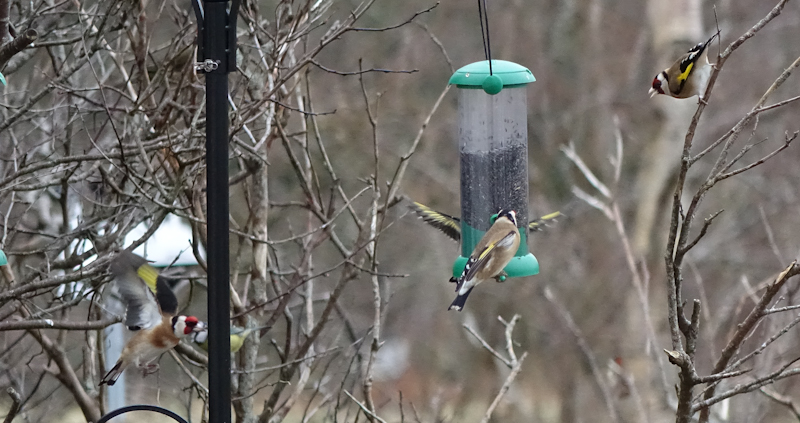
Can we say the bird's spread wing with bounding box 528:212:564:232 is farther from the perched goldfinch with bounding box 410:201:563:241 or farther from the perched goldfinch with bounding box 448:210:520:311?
the perched goldfinch with bounding box 448:210:520:311

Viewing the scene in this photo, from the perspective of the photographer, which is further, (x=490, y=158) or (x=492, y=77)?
(x=490, y=158)

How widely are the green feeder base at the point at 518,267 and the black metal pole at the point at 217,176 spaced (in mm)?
1719

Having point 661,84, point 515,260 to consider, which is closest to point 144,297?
point 515,260

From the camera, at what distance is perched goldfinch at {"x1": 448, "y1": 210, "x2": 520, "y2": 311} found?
3.88 m

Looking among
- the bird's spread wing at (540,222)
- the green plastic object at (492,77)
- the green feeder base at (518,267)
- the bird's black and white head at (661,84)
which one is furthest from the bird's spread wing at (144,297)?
the bird's black and white head at (661,84)

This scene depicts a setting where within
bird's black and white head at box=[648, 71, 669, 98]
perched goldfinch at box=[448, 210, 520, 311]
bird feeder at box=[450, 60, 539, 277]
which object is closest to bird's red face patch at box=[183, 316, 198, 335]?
perched goldfinch at box=[448, 210, 520, 311]

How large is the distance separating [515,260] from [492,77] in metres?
0.81

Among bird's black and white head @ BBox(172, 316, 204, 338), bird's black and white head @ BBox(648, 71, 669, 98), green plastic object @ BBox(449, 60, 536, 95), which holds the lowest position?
bird's black and white head @ BBox(172, 316, 204, 338)

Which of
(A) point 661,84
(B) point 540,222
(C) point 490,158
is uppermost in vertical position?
(A) point 661,84

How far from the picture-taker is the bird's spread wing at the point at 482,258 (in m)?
3.88

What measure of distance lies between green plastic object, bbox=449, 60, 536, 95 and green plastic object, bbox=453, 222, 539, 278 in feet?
2.30

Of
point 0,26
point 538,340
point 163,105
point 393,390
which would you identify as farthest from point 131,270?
point 538,340

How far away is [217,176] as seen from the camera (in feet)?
8.25

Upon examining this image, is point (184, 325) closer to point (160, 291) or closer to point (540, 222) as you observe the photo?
point (160, 291)
